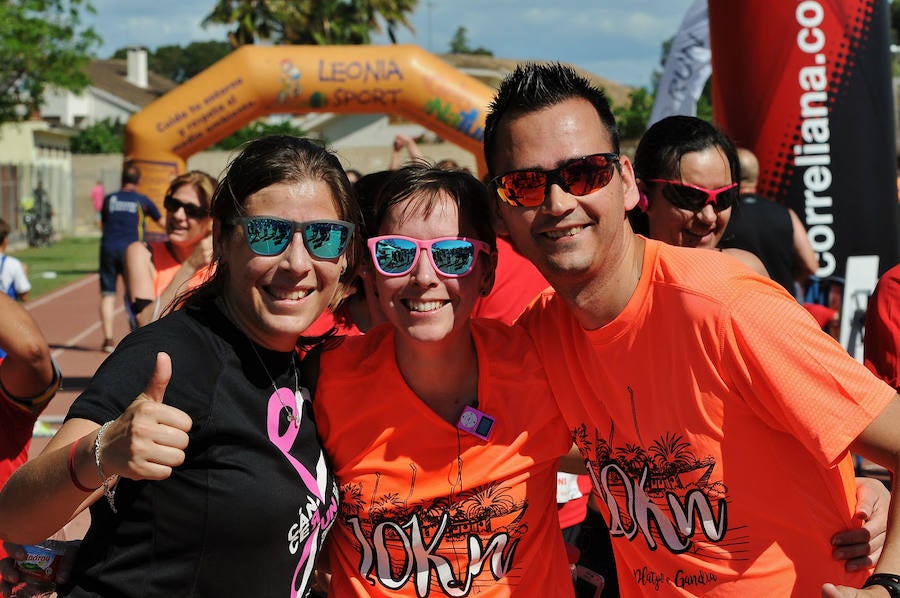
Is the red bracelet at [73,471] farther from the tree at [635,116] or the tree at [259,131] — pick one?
the tree at [259,131]

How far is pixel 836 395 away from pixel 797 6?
14.4 feet

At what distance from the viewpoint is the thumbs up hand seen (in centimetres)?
173

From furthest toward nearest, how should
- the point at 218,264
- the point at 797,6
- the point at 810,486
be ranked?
the point at 797,6 → the point at 218,264 → the point at 810,486

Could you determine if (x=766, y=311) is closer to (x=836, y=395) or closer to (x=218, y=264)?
(x=836, y=395)

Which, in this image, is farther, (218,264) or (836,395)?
(218,264)

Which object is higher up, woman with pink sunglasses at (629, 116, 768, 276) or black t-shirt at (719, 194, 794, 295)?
woman with pink sunglasses at (629, 116, 768, 276)

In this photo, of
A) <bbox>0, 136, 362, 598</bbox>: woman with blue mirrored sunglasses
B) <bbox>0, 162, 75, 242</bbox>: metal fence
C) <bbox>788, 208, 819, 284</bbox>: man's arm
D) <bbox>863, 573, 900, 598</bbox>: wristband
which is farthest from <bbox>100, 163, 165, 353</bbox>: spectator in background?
<bbox>0, 162, 75, 242</bbox>: metal fence

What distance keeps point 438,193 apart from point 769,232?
346cm

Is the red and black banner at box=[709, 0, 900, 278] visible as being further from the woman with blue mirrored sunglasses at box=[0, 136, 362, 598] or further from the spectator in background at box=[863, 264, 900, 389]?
the woman with blue mirrored sunglasses at box=[0, 136, 362, 598]

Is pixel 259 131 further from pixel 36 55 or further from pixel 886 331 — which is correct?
pixel 886 331

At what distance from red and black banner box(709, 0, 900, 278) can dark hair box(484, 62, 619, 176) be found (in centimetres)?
384

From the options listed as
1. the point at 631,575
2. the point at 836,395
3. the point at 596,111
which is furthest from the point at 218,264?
the point at 836,395

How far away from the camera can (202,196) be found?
6.02m

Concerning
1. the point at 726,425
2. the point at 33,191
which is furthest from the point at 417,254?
the point at 33,191
